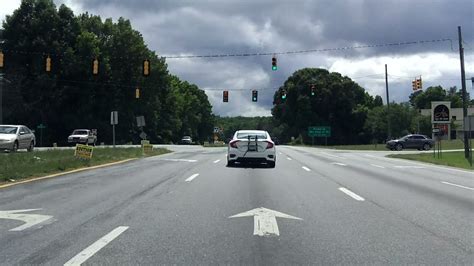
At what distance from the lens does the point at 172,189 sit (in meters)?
13.9

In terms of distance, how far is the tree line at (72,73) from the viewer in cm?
6362

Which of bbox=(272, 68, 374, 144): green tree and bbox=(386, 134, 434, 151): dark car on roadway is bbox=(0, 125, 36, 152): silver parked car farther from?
bbox=(272, 68, 374, 144): green tree

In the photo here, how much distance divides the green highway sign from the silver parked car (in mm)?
68295

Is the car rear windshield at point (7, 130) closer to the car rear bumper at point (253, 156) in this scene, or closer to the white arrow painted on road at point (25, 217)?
the car rear bumper at point (253, 156)

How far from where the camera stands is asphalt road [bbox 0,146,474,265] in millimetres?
6652

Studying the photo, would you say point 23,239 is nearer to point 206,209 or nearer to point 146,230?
point 146,230

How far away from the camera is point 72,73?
66062 millimetres

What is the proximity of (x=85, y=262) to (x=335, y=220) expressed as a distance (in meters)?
4.55

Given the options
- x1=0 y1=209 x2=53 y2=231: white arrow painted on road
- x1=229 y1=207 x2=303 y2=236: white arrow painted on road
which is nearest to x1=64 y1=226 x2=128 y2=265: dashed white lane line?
x1=0 y1=209 x2=53 y2=231: white arrow painted on road

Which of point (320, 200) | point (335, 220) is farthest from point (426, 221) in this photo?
point (320, 200)

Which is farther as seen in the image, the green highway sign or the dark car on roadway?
the green highway sign

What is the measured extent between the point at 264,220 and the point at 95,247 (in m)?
3.13

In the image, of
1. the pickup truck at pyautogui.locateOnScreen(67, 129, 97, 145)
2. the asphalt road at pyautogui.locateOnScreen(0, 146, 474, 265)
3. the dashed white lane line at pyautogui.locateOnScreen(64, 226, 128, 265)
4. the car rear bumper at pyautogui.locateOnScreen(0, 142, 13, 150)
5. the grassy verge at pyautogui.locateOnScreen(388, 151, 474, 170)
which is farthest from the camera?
the pickup truck at pyautogui.locateOnScreen(67, 129, 97, 145)

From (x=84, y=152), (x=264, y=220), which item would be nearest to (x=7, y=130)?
(x=84, y=152)
